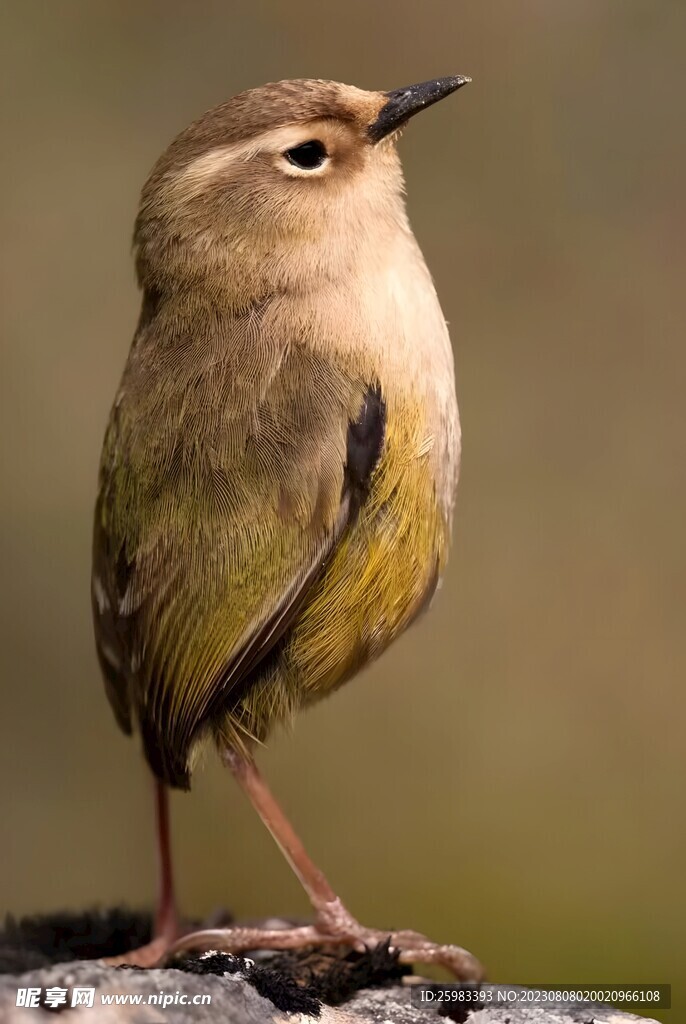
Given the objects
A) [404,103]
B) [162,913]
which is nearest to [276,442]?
[404,103]

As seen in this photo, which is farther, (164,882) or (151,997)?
(164,882)

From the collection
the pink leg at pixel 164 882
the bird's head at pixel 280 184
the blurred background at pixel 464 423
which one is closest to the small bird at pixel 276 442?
the bird's head at pixel 280 184

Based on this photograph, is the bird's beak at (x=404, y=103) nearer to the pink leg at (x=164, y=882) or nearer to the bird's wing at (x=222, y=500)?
the bird's wing at (x=222, y=500)

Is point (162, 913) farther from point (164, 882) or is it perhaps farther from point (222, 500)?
point (222, 500)

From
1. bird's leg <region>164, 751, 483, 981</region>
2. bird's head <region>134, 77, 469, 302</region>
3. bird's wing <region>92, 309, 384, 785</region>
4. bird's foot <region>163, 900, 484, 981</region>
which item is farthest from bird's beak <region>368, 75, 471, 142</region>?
bird's foot <region>163, 900, 484, 981</region>

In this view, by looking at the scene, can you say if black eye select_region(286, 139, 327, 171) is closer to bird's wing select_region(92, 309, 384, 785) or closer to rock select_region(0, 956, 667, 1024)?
bird's wing select_region(92, 309, 384, 785)

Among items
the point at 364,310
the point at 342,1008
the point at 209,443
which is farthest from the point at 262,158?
the point at 342,1008
